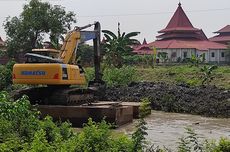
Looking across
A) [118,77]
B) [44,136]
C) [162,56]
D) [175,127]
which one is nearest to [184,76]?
[118,77]

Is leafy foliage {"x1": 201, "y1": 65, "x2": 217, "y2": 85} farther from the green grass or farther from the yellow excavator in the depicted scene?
the yellow excavator

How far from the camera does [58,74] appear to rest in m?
12.9

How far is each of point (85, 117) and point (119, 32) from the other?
24.2 metres

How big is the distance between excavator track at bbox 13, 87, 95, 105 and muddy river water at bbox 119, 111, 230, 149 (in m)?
1.70

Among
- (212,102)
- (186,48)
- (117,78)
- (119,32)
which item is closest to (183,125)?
(212,102)

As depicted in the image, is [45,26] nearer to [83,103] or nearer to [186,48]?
[186,48]

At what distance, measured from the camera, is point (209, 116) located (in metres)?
16.9

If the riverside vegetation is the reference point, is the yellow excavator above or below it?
above

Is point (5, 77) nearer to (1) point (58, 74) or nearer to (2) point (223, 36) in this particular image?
(1) point (58, 74)

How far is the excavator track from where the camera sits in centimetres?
1341

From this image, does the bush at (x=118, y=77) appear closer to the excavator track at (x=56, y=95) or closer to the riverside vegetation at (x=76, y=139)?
the excavator track at (x=56, y=95)

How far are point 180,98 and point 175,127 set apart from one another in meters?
5.64

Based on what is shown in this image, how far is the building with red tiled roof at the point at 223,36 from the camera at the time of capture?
208 feet

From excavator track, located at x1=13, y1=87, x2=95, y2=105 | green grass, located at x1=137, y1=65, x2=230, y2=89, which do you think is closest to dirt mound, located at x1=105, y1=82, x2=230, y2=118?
excavator track, located at x1=13, y1=87, x2=95, y2=105
